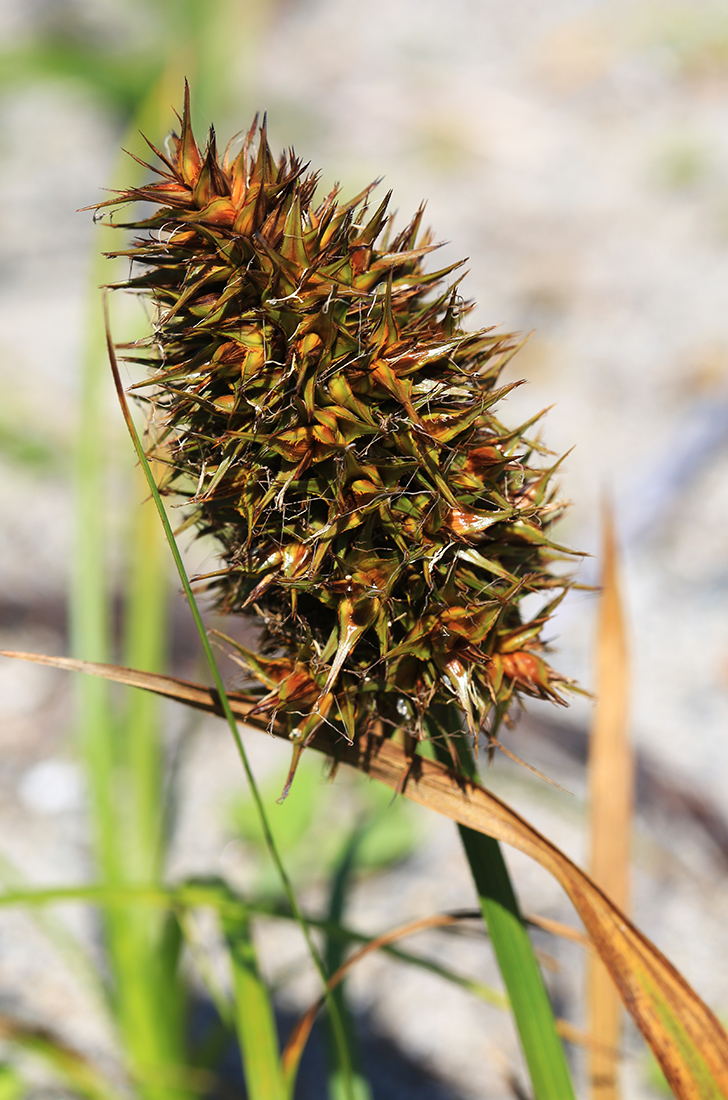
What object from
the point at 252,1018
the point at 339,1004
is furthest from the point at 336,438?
the point at 339,1004

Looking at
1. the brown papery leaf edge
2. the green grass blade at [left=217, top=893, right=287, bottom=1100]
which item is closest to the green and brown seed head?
Answer: the brown papery leaf edge

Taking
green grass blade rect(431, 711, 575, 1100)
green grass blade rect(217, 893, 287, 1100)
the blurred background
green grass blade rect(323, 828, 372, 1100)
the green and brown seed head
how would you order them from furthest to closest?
1. the blurred background
2. green grass blade rect(323, 828, 372, 1100)
3. green grass blade rect(217, 893, 287, 1100)
4. green grass blade rect(431, 711, 575, 1100)
5. the green and brown seed head

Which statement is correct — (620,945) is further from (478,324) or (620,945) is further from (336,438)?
(478,324)

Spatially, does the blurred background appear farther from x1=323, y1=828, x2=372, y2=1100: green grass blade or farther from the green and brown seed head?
x1=323, y1=828, x2=372, y2=1100: green grass blade

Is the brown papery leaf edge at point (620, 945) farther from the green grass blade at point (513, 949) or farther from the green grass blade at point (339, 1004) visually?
the green grass blade at point (339, 1004)

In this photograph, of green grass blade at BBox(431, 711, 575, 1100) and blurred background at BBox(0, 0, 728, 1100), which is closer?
green grass blade at BBox(431, 711, 575, 1100)

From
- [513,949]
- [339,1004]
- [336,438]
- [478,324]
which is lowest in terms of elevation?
[339,1004]
